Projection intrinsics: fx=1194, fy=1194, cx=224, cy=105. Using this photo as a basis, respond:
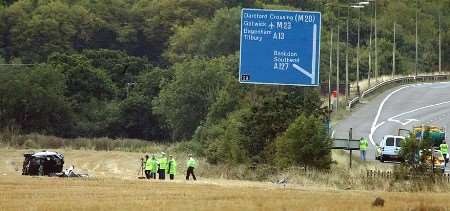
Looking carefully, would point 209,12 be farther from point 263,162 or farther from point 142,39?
point 263,162

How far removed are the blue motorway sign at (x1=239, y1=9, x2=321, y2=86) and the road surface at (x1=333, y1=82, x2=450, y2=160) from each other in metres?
13.8

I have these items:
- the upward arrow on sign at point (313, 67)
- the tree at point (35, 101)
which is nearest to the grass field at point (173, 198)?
the upward arrow on sign at point (313, 67)

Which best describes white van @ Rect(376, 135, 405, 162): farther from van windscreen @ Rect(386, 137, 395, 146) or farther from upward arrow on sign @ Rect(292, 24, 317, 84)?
upward arrow on sign @ Rect(292, 24, 317, 84)

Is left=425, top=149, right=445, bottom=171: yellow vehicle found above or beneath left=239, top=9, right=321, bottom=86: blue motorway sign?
beneath

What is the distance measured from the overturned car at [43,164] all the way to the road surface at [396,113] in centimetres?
1917

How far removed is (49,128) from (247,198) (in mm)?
69838

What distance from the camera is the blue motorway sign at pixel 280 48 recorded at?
52.8 meters

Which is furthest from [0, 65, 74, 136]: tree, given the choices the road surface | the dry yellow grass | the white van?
the dry yellow grass

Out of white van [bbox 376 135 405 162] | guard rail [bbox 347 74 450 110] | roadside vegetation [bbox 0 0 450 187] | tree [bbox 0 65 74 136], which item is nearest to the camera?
roadside vegetation [bbox 0 0 450 187]

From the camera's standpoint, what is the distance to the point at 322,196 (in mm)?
37438

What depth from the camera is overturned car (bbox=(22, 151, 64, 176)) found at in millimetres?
53341

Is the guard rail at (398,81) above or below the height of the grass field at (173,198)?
above

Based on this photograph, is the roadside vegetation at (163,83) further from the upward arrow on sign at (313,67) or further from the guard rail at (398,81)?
the guard rail at (398,81)

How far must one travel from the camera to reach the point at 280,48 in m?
52.7
